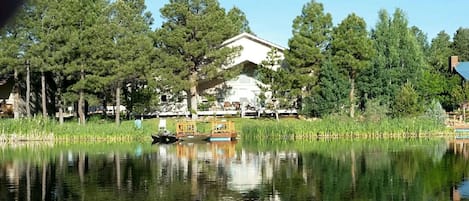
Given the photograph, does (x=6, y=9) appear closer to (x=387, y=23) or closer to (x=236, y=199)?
(x=236, y=199)

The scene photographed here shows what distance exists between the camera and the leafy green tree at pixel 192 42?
37812mm

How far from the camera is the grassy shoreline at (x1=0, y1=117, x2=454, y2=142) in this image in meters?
34.2

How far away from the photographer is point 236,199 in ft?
53.8

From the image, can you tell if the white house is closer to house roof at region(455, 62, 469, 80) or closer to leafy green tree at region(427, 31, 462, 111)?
leafy green tree at region(427, 31, 462, 111)

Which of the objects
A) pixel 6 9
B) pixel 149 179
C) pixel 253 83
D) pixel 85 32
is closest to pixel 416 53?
pixel 253 83

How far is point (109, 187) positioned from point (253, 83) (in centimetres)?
2684

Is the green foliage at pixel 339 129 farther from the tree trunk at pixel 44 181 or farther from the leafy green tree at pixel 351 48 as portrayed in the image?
the tree trunk at pixel 44 181

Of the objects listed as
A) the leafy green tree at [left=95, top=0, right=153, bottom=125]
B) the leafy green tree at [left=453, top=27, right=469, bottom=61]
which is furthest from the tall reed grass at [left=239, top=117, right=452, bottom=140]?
the leafy green tree at [left=453, top=27, right=469, bottom=61]

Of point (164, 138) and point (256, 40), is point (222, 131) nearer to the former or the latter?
point (164, 138)

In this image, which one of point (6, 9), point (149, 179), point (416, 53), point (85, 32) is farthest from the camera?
point (416, 53)

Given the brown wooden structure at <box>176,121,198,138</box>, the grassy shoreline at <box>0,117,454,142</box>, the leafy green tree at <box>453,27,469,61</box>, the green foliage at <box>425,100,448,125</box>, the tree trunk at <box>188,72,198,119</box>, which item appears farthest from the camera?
the leafy green tree at <box>453,27,469,61</box>

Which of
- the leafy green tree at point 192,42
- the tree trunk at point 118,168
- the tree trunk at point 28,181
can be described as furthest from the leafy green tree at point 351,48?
the tree trunk at point 28,181

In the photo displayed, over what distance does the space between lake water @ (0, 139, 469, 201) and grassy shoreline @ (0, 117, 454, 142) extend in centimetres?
133

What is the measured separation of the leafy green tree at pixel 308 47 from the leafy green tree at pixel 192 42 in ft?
11.6
